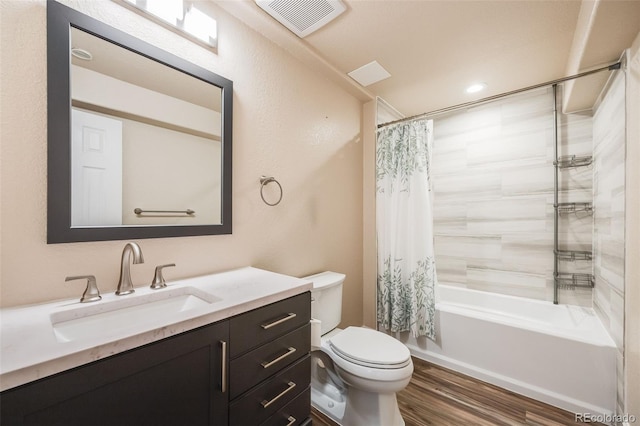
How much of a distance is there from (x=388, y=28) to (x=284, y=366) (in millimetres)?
1946

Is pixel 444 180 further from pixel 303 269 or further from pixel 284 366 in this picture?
pixel 284 366

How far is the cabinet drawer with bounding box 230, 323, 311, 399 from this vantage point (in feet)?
2.95

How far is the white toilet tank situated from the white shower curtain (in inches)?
26.0

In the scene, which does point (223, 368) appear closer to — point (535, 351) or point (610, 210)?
point (535, 351)

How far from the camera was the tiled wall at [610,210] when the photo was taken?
147cm

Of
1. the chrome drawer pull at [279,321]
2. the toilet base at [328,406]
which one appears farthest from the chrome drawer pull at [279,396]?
the toilet base at [328,406]

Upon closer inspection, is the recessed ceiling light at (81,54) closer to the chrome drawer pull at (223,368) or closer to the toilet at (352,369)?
the chrome drawer pull at (223,368)

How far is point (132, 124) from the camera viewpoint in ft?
3.69

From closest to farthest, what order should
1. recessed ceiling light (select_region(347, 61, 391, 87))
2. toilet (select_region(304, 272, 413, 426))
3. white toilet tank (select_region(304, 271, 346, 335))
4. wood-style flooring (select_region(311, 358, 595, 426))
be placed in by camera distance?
toilet (select_region(304, 272, 413, 426)) < wood-style flooring (select_region(311, 358, 595, 426)) < white toilet tank (select_region(304, 271, 346, 335)) < recessed ceiling light (select_region(347, 61, 391, 87))

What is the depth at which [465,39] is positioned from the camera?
1.68 meters

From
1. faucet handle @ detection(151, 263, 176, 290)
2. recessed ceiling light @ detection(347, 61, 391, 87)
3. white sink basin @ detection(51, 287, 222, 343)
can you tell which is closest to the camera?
white sink basin @ detection(51, 287, 222, 343)

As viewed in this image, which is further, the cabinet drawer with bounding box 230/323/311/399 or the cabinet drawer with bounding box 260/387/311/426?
the cabinet drawer with bounding box 260/387/311/426

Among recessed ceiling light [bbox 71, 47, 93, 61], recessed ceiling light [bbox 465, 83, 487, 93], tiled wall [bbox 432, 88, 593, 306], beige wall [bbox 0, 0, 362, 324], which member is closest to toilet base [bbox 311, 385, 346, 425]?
beige wall [bbox 0, 0, 362, 324]

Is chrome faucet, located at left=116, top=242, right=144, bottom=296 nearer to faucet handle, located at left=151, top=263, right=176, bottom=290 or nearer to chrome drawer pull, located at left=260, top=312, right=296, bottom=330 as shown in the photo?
faucet handle, located at left=151, top=263, right=176, bottom=290
